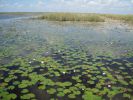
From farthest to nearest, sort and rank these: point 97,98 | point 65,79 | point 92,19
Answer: point 92,19
point 65,79
point 97,98

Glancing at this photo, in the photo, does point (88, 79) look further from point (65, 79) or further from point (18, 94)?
point (18, 94)

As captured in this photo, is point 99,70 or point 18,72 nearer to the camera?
point 18,72

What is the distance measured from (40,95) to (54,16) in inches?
1254

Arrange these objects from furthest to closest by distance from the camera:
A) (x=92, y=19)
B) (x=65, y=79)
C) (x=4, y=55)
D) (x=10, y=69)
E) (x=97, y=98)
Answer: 1. (x=92, y=19)
2. (x=4, y=55)
3. (x=10, y=69)
4. (x=65, y=79)
5. (x=97, y=98)

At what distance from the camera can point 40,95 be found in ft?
17.1

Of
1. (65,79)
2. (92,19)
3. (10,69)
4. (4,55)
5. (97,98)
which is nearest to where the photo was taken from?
(97,98)

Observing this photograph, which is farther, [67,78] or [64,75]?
[64,75]

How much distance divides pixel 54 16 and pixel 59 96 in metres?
31.9

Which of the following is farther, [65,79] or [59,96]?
[65,79]

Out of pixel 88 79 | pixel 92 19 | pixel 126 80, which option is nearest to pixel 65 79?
pixel 88 79

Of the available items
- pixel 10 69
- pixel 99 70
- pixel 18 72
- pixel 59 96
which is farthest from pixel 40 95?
pixel 99 70

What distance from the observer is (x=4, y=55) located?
29.0 feet

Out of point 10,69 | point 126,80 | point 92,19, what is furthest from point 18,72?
point 92,19

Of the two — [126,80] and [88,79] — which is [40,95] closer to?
[88,79]
